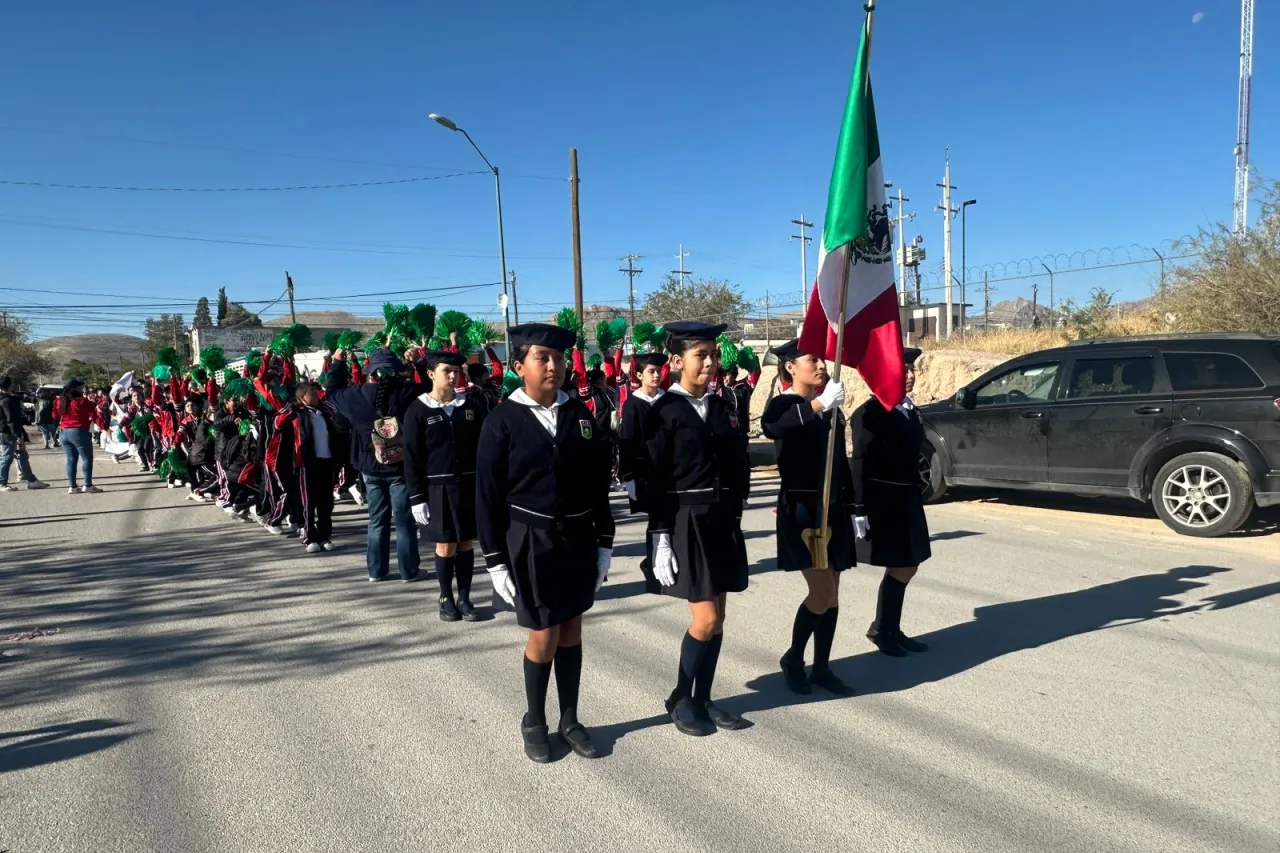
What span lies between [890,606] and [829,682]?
744mm

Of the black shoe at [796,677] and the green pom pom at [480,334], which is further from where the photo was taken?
the green pom pom at [480,334]

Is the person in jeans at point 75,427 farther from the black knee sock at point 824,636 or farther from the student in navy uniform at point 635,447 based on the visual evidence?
the black knee sock at point 824,636

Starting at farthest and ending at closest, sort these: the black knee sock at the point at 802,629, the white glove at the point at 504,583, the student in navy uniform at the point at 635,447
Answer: the black knee sock at the point at 802,629
the student in navy uniform at the point at 635,447
the white glove at the point at 504,583

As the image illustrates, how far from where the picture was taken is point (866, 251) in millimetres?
4340

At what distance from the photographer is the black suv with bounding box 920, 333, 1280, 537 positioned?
6984mm

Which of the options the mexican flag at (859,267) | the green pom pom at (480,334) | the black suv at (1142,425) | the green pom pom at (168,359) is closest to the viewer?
the mexican flag at (859,267)

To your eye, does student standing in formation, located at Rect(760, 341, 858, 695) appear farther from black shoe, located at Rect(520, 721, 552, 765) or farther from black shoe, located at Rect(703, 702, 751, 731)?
black shoe, located at Rect(520, 721, 552, 765)

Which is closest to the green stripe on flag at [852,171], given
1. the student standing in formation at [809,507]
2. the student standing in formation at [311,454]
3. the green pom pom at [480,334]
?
the student standing in formation at [809,507]

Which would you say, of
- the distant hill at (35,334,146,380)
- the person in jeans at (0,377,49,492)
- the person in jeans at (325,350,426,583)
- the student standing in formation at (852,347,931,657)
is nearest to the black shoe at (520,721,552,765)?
the student standing in formation at (852,347,931,657)

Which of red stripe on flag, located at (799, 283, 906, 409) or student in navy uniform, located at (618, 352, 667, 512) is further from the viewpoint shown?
red stripe on flag, located at (799, 283, 906, 409)

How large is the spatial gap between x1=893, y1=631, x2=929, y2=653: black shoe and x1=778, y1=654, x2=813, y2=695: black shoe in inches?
33.4

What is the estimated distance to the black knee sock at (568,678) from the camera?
11.7ft

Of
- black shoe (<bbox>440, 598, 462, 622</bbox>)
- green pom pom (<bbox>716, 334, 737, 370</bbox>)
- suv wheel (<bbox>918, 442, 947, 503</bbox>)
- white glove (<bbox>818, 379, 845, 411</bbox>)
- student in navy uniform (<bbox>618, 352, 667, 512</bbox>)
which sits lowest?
black shoe (<bbox>440, 598, 462, 622</bbox>)

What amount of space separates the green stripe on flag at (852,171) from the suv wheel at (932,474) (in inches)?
227
